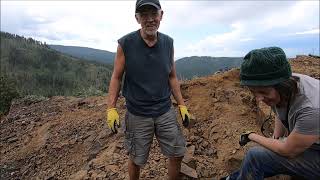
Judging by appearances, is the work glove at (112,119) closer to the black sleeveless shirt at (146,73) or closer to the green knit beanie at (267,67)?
the black sleeveless shirt at (146,73)

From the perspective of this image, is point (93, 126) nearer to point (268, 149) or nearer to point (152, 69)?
point (152, 69)

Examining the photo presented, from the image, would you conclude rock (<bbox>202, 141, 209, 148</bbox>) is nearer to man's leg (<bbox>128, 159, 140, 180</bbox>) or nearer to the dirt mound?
the dirt mound

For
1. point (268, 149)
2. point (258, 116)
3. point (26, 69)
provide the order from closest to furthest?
point (268, 149) → point (258, 116) → point (26, 69)

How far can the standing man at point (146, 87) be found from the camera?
372 cm

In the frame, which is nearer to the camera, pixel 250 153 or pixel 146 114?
pixel 250 153

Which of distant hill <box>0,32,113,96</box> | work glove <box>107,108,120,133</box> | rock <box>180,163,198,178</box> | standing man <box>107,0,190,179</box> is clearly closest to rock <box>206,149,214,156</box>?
rock <box>180,163,198,178</box>

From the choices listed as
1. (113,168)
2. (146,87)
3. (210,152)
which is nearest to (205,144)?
(210,152)

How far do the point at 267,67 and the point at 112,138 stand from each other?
12.1 feet

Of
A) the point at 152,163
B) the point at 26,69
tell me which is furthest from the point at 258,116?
the point at 26,69

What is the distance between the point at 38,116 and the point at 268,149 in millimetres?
5852

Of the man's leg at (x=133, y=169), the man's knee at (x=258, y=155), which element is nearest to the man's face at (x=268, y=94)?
the man's knee at (x=258, y=155)

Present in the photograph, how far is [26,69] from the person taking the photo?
238ft

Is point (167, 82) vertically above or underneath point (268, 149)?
above

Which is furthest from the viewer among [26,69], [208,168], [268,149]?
[26,69]
